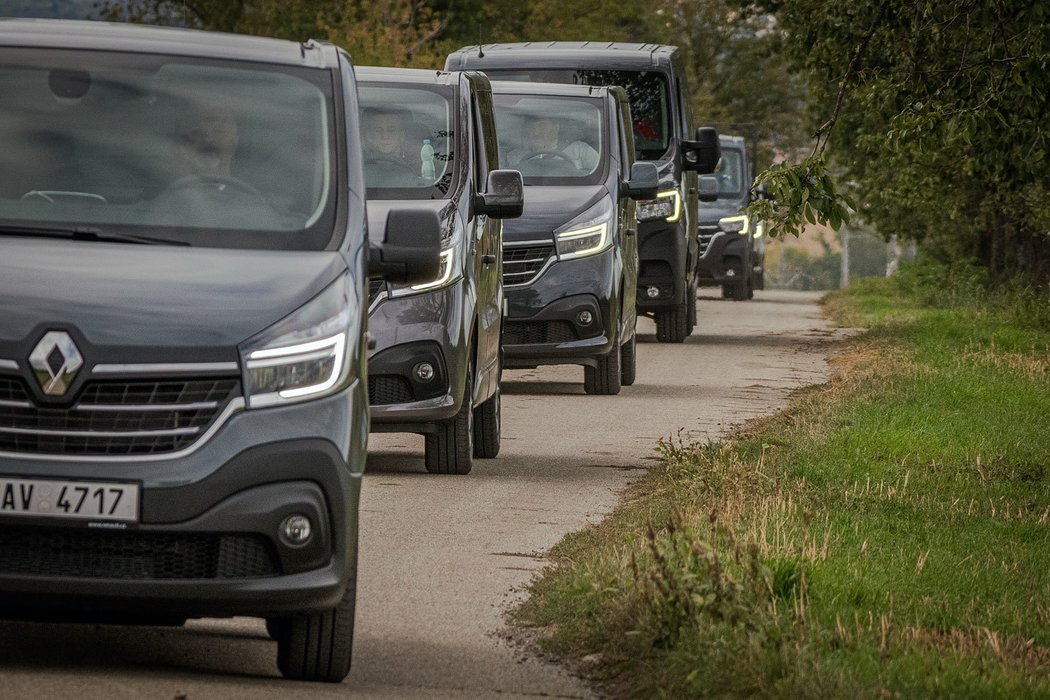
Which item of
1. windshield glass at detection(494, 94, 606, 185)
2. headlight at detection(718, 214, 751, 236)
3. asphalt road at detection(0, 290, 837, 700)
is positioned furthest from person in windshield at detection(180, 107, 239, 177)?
headlight at detection(718, 214, 751, 236)

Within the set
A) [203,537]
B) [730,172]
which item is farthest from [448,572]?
[730,172]

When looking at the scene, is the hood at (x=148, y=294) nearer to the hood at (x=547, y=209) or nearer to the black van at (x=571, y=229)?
the black van at (x=571, y=229)

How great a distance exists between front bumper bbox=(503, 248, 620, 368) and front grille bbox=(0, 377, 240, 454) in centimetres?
1002

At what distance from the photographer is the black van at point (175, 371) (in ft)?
20.1

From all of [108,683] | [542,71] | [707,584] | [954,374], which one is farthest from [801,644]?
[542,71]

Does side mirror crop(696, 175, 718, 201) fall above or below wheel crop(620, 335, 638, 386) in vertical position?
above

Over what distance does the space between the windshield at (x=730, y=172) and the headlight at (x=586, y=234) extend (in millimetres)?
19424

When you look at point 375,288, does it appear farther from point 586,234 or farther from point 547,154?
point 547,154

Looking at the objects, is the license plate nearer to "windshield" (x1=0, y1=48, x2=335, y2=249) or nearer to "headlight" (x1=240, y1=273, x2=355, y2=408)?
"headlight" (x1=240, y1=273, x2=355, y2=408)

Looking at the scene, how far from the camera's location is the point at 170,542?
20.5ft

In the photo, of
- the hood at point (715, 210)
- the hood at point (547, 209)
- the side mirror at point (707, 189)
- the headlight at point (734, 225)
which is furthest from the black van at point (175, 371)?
the headlight at point (734, 225)

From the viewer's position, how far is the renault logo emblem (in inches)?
240

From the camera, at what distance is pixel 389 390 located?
11.6m

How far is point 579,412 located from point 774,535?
7.31m
